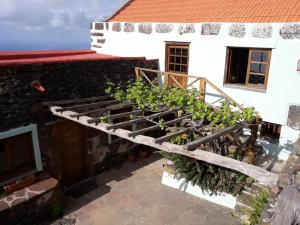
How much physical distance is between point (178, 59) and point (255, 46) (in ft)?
10.2

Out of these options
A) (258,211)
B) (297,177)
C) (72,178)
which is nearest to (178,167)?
(258,211)

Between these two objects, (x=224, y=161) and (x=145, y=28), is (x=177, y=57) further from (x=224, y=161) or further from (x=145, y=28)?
(x=224, y=161)

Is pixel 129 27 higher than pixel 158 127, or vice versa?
pixel 129 27

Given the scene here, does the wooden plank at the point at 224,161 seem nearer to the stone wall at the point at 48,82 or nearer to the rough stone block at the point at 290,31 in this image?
the stone wall at the point at 48,82

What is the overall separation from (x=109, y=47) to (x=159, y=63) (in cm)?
311

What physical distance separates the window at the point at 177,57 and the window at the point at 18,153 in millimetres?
5704

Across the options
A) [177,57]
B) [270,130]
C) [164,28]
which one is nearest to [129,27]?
[164,28]

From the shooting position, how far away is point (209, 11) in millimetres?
10312

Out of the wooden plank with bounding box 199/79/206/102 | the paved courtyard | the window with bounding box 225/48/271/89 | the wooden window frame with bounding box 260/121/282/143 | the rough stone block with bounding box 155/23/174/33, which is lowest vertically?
the paved courtyard

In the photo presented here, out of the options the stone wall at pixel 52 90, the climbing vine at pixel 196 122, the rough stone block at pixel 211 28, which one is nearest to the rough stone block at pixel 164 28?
the stone wall at pixel 52 90

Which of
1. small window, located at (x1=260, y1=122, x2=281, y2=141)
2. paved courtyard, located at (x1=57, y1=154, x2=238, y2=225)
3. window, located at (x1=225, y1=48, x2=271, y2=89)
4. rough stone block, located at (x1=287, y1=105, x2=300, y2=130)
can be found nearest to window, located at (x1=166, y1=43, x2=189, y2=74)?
window, located at (x1=225, y1=48, x2=271, y2=89)

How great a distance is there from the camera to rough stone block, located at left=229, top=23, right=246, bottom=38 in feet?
27.6

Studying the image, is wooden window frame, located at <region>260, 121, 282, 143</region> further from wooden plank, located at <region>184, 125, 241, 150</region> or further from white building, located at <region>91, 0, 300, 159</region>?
wooden plank, located at <region>184, 125, 241, 150</region>

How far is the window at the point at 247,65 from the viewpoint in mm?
8494
